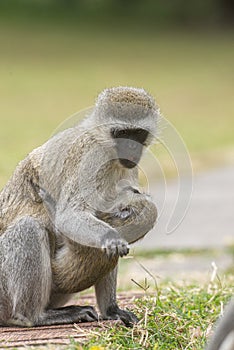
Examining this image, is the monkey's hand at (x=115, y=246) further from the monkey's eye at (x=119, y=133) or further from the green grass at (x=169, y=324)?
the monkey's eye at (x=119, y=133)

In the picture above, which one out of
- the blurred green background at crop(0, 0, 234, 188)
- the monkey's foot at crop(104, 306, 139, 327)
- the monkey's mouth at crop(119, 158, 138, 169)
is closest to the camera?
the monkey's mouth at crop(119, 158, 138, 169)

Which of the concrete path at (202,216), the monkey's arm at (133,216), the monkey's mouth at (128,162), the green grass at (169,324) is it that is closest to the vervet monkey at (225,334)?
the green grass at (169,324)

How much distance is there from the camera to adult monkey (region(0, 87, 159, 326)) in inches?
227

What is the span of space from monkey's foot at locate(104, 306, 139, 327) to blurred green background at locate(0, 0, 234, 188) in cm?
770

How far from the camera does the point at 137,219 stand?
5742 mm

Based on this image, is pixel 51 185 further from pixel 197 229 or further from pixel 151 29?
pixel 151 29

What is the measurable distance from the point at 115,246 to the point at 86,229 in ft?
0.86

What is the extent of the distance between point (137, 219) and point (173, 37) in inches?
1327

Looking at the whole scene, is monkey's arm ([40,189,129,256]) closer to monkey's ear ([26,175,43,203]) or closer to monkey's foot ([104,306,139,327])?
monkey's ear ([26,175,43,203])

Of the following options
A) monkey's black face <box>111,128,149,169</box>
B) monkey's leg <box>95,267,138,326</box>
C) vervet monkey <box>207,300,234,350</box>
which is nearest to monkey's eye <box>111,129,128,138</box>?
monkey's black face <box>111,128,149,169</box>

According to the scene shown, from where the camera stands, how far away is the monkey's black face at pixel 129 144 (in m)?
5.74

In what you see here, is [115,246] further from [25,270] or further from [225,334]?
[225,334]

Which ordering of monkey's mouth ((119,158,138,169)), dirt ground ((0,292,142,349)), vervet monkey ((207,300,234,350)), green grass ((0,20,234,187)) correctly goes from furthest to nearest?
green grass ((0,20,234,187))
monkey's mouth ((119,158,138,169))
dirt ground ((0,292,142,349))
vervet monkey ((207,300,234,350))

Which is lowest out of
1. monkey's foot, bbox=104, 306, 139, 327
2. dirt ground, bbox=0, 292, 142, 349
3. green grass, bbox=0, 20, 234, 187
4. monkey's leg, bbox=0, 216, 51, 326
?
dirt ground, bbox=0, 292, 142, 349
